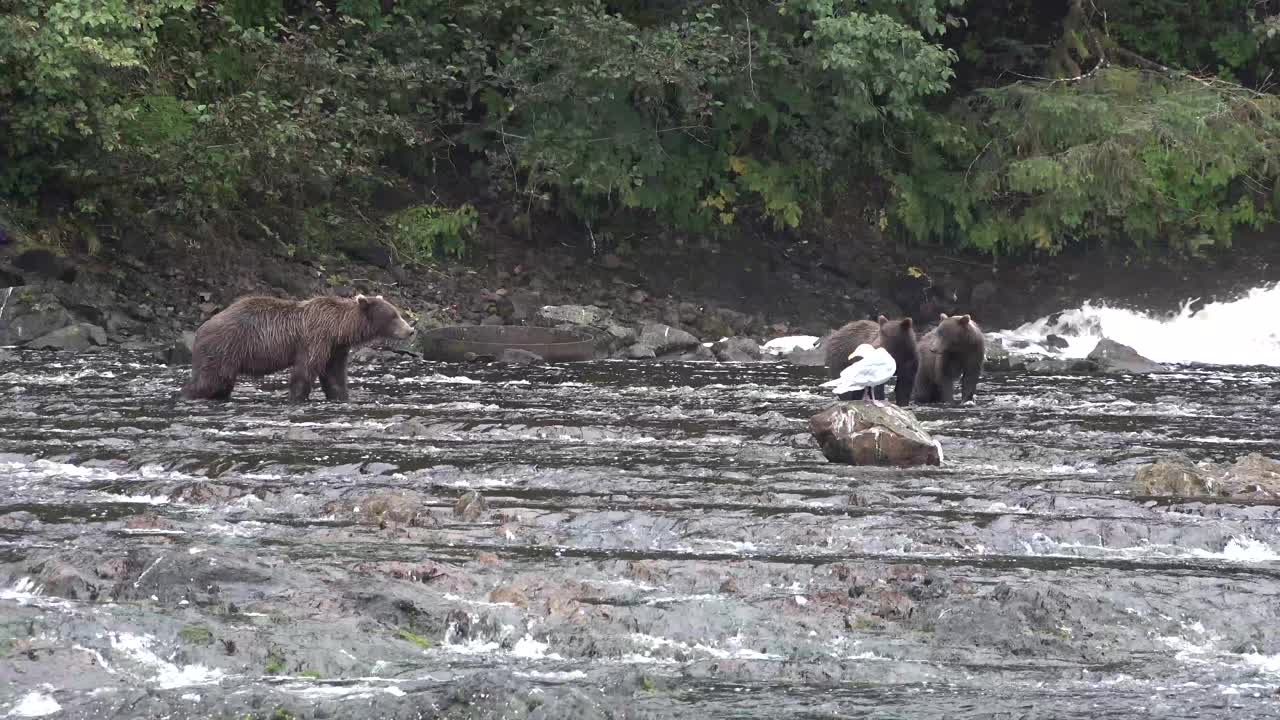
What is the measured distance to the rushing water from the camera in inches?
251

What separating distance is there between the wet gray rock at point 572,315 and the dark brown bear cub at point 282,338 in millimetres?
7156

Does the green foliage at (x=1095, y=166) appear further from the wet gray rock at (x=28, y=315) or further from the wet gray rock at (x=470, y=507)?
the wet gray rock at (x=470, y=507)

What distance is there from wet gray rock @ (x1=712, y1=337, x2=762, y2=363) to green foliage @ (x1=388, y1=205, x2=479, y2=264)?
522 cm

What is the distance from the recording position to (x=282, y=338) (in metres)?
14.8

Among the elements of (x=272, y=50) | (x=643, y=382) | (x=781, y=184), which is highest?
(x=272, y=50)

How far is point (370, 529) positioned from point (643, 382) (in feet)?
29.4

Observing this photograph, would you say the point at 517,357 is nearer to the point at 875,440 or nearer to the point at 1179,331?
the point at 875,440

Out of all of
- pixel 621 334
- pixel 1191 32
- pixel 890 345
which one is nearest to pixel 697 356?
pixel 621 334

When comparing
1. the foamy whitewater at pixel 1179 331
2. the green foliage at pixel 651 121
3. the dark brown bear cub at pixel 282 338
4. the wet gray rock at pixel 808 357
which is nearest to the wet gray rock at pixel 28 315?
the green foliage at pixel 651 121

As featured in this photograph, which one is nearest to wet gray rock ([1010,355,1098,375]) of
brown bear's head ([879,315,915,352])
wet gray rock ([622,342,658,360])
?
brown bear's head ([879,315,915,352])

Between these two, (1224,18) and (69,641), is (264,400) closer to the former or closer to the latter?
(69,641)

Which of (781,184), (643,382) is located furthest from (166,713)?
(781,184)

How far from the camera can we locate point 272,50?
2259cm

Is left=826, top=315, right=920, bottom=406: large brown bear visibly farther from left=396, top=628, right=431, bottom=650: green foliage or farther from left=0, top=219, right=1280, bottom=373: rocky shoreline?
left=396, top=628, right=431, bottom=650: green foliage
